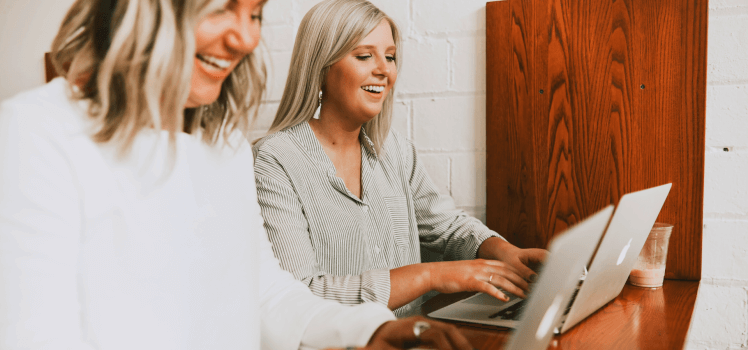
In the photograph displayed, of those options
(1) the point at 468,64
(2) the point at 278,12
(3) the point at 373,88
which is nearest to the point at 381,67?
(3) the point at 373,88

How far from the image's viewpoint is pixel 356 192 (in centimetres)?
129

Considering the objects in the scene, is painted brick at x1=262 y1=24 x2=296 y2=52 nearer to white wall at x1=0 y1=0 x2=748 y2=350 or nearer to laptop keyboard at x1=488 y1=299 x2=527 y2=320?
white wall at x1=0 y1=0 x2=748 y2=350

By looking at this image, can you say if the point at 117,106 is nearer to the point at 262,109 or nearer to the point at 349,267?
the point at 349,267

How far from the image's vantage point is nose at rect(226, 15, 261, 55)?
65 centimetres

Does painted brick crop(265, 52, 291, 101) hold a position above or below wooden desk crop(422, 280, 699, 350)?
above

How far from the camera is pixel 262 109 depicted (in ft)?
5.36

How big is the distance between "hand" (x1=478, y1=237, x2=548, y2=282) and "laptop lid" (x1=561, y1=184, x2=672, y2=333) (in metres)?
0.16

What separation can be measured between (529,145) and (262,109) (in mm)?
780

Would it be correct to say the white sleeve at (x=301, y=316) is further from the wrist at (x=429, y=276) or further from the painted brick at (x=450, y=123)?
the painted brick at (x=450, y=123)

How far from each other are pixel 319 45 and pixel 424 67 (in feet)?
1.18

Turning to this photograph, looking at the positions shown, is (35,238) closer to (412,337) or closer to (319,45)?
(412,337)

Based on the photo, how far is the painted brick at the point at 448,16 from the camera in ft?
4.66

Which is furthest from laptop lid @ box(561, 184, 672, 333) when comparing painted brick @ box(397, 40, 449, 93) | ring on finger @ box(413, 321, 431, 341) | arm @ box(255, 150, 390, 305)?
painted brick @ box(397, 40, 449, 93)

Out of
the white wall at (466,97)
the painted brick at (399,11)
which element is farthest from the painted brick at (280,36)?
the painted brick at (399,11)
